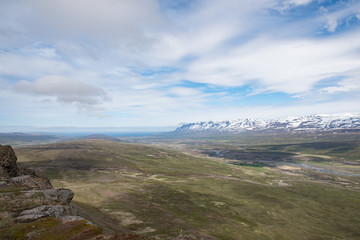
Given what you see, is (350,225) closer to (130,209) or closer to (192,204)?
(192,204)

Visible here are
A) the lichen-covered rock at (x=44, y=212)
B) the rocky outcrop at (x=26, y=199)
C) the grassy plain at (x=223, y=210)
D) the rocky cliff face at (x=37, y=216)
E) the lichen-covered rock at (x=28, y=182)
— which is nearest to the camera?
the rocky cliff face at (x=37, y=216)

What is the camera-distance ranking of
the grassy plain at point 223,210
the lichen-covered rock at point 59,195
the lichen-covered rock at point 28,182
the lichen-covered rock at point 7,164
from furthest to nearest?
the grassy plain at point 223,210 → the lichen-covered rock at point 7,164 → the lichen-covered rock at point 28,182 → the lichen-covered rock at point 59,195

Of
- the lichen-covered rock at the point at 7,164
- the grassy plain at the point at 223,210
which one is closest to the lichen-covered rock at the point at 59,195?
the grassy plain at the point at 223,210

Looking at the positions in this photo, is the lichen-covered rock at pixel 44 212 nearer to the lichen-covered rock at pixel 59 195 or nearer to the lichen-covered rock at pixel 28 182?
the lichen-covered rock at pixel 59 195

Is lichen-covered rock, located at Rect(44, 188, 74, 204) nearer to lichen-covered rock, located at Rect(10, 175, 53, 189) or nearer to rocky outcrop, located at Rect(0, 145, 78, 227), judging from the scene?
rocky outcrop, located at Rect(0, 145, 78, 227)

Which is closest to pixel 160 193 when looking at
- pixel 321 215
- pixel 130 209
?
pixel 130 209

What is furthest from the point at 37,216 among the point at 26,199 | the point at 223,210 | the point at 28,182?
the point at 223,210
